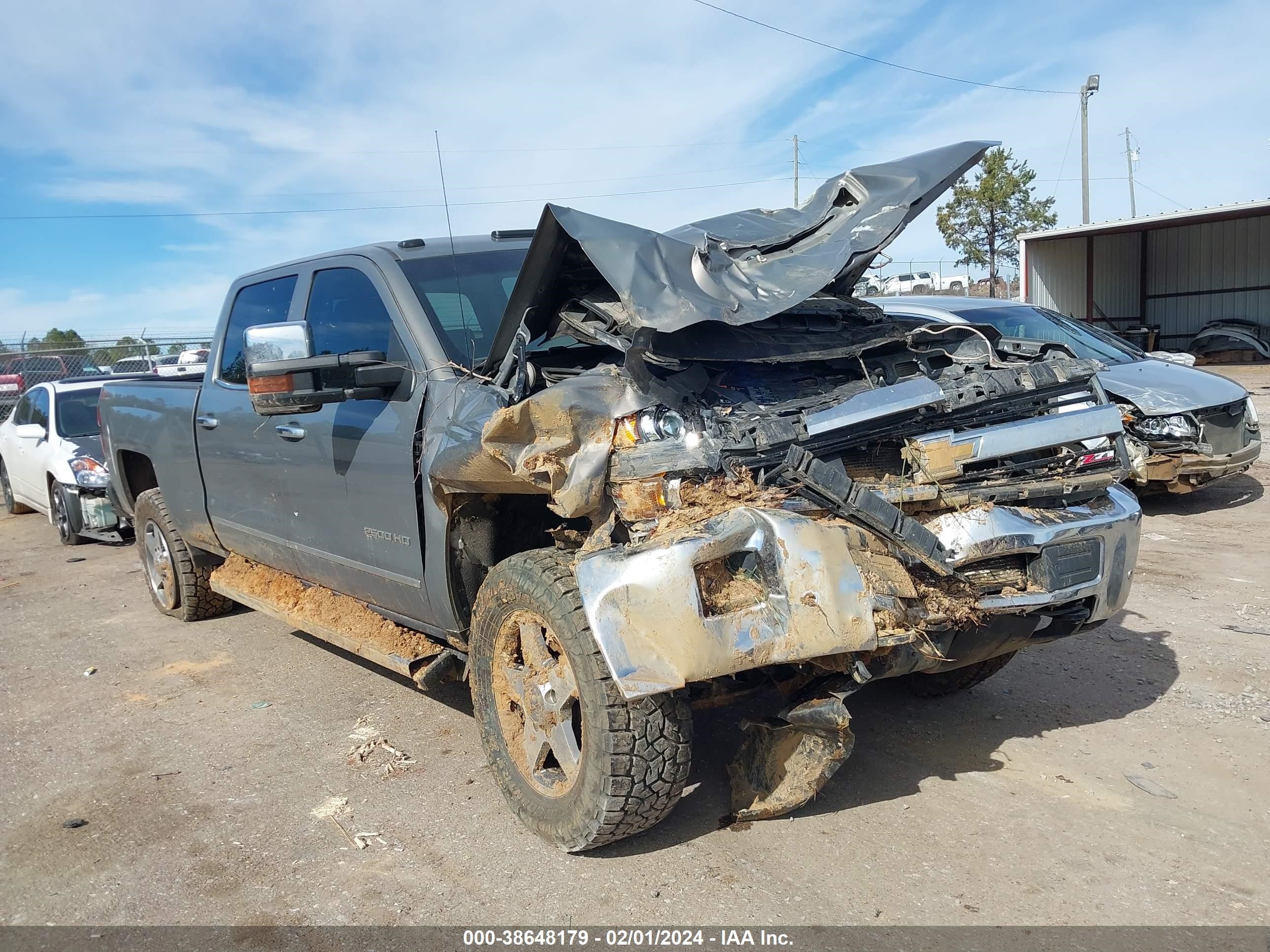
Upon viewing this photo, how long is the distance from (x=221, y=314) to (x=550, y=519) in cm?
296

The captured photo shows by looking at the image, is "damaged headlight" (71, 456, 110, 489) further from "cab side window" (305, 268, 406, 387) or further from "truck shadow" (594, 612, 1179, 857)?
"truck shadow" (594, 612, 1179, 857)

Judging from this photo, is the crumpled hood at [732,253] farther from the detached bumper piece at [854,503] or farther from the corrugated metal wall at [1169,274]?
the corrugated metal wall at [1169,274]

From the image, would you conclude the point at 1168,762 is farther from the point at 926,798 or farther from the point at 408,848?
the point at 408,848

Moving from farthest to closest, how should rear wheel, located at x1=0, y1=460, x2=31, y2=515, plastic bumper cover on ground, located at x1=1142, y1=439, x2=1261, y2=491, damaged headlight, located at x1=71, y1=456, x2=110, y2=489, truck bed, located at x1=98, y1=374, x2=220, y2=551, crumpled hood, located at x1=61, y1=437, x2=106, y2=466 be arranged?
1. rear wheel, located at x1=0, y1=460, x2=31, y2=515
2. crumpled hood, located at x1=61, y1=437, x2=106, y2=466
3. damaged headlight, located at x1=71, y1=456, x2=110, y2=489
4. plastic bumper cover on ground, located at x1=1142, y1=439, x2=1261, y2=491
5. truck bed, located at x1=98, y1=374, x2=220, y2=551

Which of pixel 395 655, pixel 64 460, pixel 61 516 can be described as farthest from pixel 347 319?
pixel 61 516

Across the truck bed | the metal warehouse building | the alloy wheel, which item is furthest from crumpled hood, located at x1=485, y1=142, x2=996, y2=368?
the metal warehouse building

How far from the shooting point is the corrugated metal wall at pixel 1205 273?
22.7 m

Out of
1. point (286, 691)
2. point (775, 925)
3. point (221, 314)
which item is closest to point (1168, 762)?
point (775, 925)

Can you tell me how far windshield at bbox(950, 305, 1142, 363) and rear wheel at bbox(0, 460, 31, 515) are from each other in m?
11.1

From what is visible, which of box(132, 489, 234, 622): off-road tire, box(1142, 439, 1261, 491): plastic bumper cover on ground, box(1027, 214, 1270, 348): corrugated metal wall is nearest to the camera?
box(132, 489, 234, 622): off-road tire

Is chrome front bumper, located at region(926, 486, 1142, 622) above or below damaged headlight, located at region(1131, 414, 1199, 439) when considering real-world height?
above

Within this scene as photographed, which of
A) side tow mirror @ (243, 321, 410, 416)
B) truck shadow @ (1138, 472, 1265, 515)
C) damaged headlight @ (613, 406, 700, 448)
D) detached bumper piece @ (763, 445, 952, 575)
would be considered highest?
side tow mirror @ (243, 321, 410, 416)

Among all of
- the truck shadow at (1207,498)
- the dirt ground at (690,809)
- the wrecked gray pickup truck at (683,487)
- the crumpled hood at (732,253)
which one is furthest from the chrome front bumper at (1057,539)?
the truck shadow at (1207,498)

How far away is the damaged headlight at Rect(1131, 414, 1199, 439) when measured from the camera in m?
7.49
